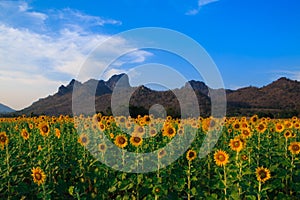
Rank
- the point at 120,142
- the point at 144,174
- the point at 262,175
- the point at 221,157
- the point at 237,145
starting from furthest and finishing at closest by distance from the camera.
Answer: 1. the point at 120,142
2. the point at 144,174
3. the point at 237,145
4. the point at 221,157
5. the point at 262,175

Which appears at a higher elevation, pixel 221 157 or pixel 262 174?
pixel 221 157

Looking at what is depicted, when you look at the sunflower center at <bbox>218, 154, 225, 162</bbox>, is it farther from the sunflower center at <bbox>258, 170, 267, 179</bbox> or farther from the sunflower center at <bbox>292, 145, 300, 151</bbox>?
the sunflower center at <bbox>292, 145, 300, 151</bbox>

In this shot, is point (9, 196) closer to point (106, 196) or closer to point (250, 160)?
point (106, 196)

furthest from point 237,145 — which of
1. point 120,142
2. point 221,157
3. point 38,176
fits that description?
point 38,176

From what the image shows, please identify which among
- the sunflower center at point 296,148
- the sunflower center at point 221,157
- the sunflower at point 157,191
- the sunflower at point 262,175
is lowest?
the sunflower at point 157,191

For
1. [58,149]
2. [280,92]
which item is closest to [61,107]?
[280,92]

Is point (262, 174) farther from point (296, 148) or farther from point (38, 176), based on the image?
point (38, 176)

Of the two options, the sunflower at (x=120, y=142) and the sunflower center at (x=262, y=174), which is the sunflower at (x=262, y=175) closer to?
the sunflower center at (x=262, y=174)

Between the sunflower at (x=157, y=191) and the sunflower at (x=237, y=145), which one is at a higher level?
the sunflower at (x=237, y=145)

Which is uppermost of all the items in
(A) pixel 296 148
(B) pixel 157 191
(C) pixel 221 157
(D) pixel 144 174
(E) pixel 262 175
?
(A) pixel 296 148

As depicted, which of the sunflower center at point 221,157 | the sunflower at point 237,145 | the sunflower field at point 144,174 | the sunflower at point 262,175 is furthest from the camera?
the sunflower at point 237,145

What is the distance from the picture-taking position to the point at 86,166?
740cm

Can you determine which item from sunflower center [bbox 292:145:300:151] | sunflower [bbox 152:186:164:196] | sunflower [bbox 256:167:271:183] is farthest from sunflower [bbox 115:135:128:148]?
sunflower center [bbox 292:145:300:151]

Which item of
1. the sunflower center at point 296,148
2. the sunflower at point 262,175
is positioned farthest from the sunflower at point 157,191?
the sunflower center at point 296,148
